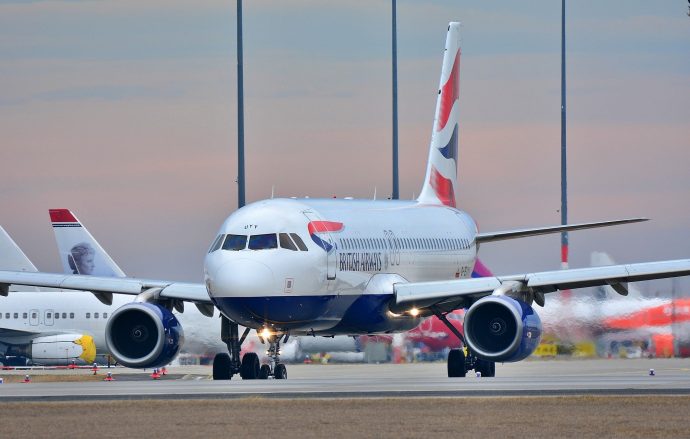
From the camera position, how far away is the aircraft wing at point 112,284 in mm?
46281

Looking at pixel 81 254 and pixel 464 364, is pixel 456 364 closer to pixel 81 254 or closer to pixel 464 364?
pixel 464 364

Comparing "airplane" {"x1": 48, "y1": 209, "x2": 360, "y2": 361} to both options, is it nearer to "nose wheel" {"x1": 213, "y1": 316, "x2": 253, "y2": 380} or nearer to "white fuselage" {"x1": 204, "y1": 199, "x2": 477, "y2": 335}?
"white fuselage" {"x1": 204, "y1": 199, "x2": 477, "y2": 335}

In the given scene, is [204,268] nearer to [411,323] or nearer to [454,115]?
[411,323]

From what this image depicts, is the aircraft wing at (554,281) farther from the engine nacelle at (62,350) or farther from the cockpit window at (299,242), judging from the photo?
the engine nacelle at (62,350)

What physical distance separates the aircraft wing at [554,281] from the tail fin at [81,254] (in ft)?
148

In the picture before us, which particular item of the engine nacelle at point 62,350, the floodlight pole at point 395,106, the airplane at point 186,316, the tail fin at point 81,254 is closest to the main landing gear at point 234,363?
the airplane at point 186,316

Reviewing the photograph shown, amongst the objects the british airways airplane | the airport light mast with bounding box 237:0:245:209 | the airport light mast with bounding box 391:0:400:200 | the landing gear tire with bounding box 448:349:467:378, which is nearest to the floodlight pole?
the airport light mast with bounding box 391:0:400:200

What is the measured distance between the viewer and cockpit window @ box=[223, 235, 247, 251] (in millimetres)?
42656

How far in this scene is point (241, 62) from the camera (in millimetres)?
57688

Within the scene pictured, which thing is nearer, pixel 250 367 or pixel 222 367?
pixel 222 367

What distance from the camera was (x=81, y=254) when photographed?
89875 mm

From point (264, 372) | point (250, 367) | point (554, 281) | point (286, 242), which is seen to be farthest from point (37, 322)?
point (554, 281)

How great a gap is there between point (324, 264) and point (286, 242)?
1.70m

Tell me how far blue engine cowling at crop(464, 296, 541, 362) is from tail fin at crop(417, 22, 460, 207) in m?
14.4
